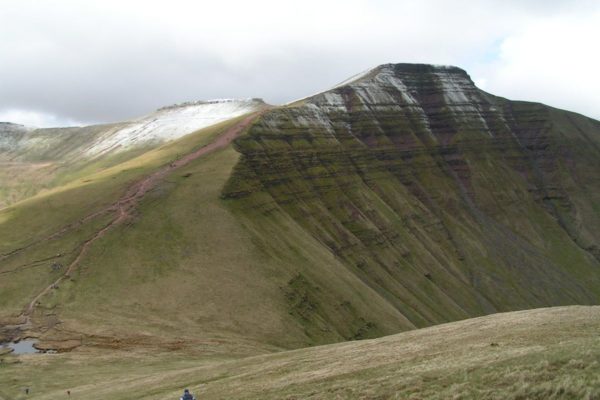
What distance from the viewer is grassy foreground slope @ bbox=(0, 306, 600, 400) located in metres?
24.1

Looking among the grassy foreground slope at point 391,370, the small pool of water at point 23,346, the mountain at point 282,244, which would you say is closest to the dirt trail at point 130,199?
the mountain at point 282,244

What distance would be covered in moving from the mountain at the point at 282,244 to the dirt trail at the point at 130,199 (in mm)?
365

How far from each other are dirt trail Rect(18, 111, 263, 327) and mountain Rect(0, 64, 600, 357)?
0.37m

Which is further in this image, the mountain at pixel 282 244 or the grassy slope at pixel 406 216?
the grassy slope at pixel 406 216

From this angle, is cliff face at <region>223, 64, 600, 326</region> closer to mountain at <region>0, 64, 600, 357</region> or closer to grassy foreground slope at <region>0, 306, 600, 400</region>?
mountain at <region>0, 64, 600, 357</region>

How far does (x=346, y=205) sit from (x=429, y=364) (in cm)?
11248

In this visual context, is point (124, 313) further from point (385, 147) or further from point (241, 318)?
point (385, 147)

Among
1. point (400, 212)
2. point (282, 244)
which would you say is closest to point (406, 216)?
point (400, 212)

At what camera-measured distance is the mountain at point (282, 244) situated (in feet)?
240

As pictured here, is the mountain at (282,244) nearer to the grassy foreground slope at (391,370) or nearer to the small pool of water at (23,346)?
the small pool of water at (23,346)

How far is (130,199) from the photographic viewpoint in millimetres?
101938

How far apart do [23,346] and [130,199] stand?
44.7m

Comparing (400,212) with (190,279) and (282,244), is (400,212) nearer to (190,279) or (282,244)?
(282,244)

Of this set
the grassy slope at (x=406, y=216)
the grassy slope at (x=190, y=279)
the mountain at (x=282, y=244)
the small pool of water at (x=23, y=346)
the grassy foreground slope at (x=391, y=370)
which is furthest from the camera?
the grassy slope at (x=406, y=216)
